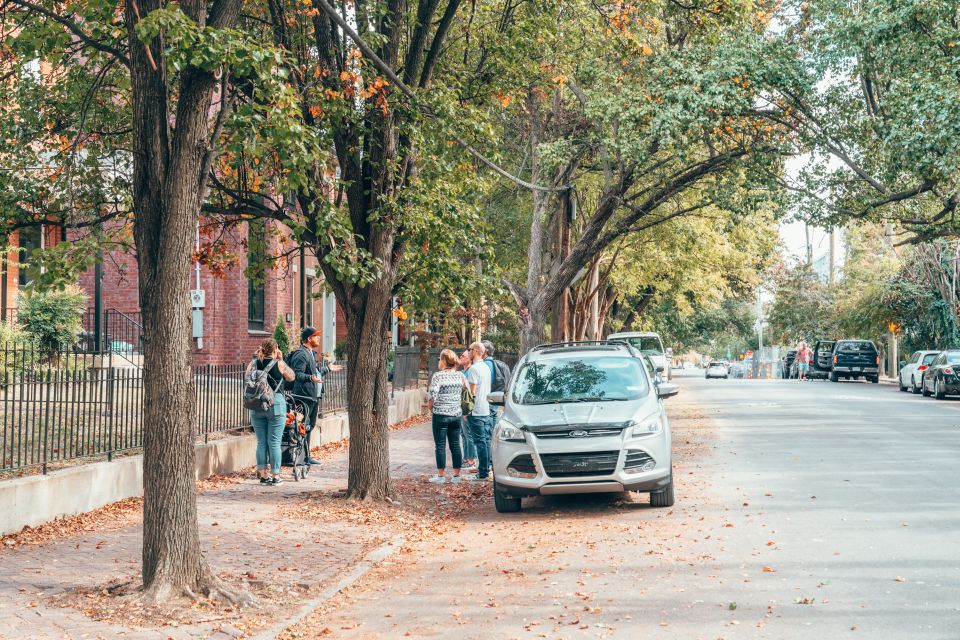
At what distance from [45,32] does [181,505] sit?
15.9ft

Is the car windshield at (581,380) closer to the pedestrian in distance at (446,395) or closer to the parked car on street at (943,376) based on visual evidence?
the pedestrian in distance at (446,395)

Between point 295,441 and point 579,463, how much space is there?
4843 mm

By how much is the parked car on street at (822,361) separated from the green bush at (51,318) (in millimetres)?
38570

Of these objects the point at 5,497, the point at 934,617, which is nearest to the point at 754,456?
the point at 934,617

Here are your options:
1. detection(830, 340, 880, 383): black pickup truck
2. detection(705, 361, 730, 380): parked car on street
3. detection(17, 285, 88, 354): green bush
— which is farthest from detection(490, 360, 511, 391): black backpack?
detection(705, 361, 730, 380): parked car on street

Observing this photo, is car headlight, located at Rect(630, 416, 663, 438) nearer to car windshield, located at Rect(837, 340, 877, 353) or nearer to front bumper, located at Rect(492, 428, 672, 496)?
front bumper, located at Rect(492, 428, 672, 496)

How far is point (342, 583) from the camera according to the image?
782cm

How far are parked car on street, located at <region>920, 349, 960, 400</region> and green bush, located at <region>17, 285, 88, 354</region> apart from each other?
2382cm

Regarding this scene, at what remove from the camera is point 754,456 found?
1569 cm

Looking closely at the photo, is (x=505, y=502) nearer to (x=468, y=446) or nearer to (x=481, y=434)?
(x=481, y=434)

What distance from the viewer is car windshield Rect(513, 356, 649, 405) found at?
1177cm

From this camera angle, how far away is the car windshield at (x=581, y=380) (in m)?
11.8

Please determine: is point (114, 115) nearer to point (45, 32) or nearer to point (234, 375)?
point (45, 32)

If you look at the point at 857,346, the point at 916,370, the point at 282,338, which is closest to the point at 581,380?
the point at 282,338
